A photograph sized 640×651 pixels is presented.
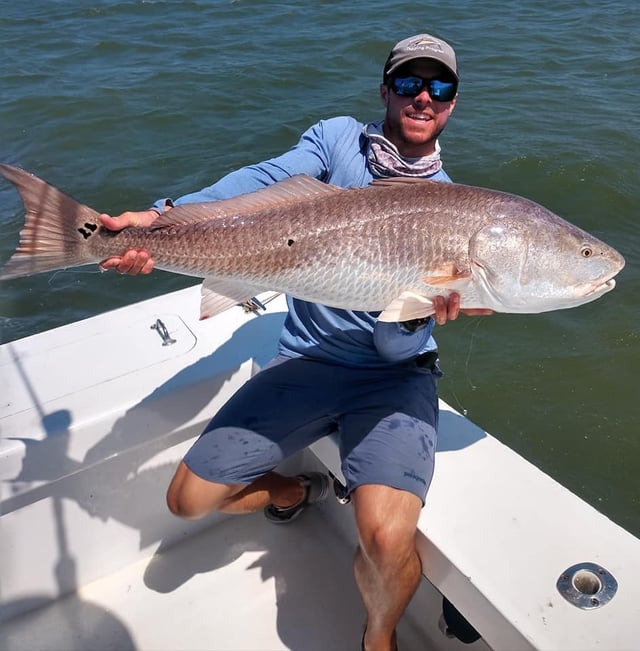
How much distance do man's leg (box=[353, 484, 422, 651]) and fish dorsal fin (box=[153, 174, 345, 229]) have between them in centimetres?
121

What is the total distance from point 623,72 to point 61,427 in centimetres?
1118

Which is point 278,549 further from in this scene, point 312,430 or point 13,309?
point 13,309

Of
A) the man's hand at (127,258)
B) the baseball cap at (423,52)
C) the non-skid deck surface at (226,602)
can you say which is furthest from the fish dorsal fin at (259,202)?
the non-skid deck surface at (226,602)

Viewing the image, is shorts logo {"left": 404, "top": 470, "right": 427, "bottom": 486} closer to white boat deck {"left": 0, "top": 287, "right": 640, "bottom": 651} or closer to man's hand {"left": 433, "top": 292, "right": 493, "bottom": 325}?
white boat deck {"left": 0, "top": 287, "right": 640, "bottom": 651}

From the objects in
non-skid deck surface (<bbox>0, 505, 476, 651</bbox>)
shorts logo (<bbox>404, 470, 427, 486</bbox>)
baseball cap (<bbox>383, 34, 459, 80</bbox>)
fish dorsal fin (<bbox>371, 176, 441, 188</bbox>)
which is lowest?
non-skid deck surface (<bbox>0, 505, 476, 651</bbox>)

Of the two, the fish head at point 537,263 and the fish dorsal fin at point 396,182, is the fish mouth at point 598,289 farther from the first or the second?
the fish dorsal fin at point 396,182

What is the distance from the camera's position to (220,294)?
8.59 ft

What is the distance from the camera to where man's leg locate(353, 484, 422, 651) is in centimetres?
239

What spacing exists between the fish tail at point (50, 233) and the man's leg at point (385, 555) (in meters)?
1.48

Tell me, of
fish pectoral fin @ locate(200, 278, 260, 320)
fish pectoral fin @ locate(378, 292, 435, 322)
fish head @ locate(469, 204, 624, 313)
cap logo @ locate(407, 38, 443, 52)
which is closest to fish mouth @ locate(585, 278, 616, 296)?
fish head @ locate(469, 204, 624, 313)

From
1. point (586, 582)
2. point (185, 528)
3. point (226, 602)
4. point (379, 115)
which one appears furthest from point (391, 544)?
point (379, 115)

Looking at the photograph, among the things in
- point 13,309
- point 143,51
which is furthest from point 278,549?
point 143,51

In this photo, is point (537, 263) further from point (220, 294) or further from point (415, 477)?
point (220, 294)

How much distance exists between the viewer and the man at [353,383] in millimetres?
2623
